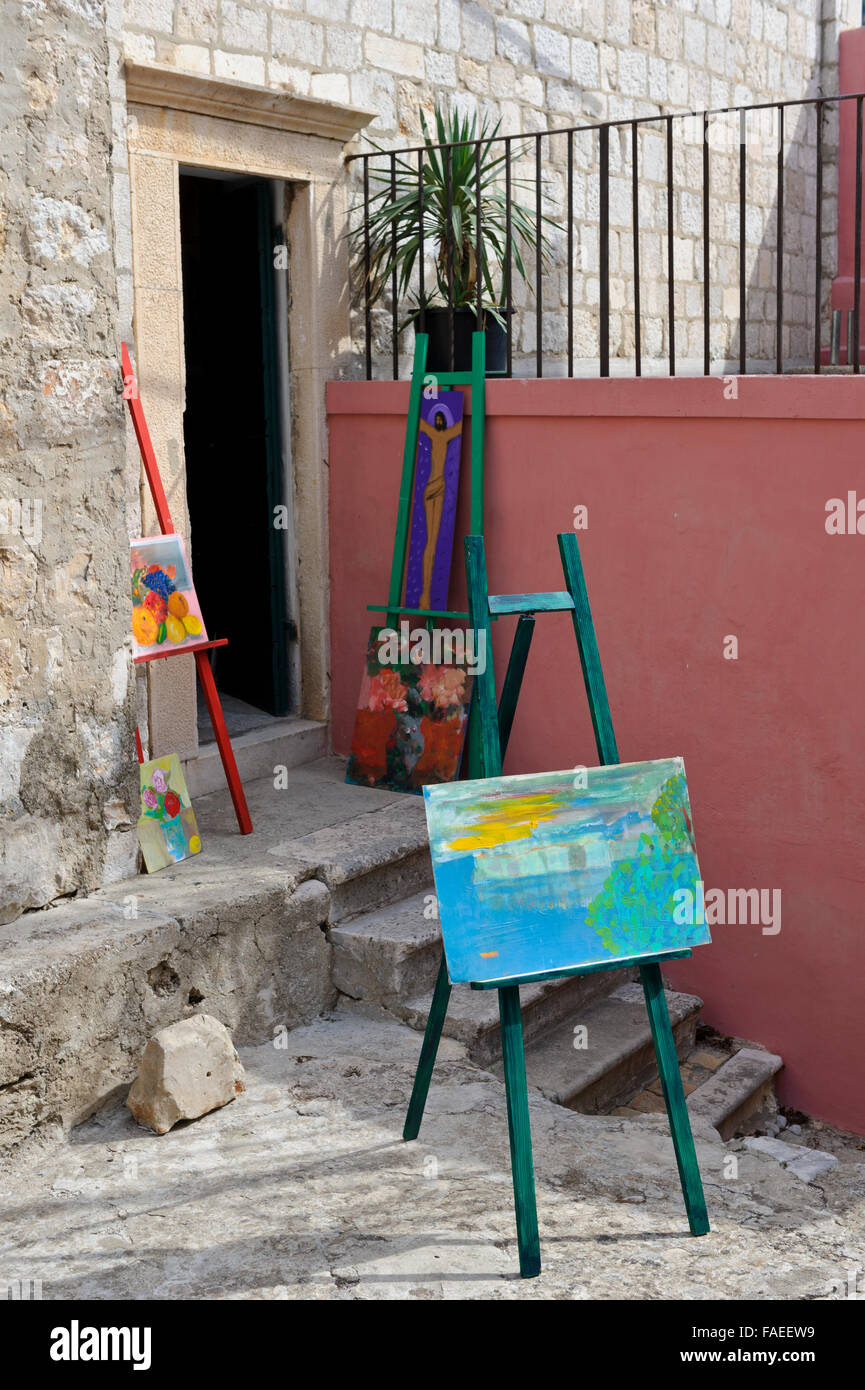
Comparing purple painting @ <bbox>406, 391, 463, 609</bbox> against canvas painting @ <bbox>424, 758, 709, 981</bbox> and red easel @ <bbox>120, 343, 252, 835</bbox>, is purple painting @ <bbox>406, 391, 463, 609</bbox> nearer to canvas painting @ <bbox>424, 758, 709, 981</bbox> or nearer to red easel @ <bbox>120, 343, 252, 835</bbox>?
red easel @ <bbox>120, 343, 252, 835</bbox>

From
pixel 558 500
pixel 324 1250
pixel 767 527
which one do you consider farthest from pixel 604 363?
pixel 324 1250

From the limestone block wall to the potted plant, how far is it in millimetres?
1811

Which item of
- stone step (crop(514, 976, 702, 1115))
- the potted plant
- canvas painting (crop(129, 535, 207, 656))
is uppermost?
the potted plant

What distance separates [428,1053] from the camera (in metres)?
3.63

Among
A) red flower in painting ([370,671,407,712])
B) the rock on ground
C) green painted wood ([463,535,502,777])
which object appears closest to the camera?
green painted wood ([463,535,502,777])

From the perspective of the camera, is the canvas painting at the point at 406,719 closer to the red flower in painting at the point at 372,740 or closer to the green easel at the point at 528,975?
the red flower in painting at the point at 372,740

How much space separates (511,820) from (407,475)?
9.28 feet

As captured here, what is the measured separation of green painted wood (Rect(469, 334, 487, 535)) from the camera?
5.50 metres

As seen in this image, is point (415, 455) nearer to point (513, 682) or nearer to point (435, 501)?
point (435, 501)

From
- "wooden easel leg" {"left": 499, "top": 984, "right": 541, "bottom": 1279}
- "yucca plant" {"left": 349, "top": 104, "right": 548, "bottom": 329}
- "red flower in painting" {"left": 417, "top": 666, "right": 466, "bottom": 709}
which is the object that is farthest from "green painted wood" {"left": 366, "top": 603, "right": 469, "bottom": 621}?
"wooden easel leg" {"left": 499, "top": 984, "right": 541, "bottom": 1279}

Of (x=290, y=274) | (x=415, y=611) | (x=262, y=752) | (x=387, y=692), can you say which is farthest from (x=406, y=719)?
(x=290, y=274)

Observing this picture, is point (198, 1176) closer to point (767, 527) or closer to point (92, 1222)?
point (92, 1222)

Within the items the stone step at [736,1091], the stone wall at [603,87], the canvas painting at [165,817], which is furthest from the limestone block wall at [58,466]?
the stone step at [736,1091]

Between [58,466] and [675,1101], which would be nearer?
[675,1101]
